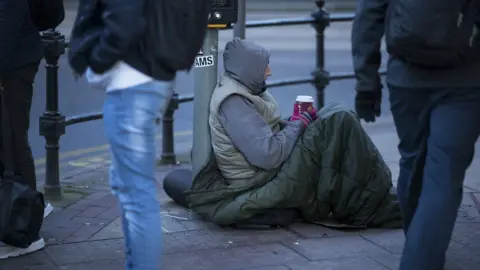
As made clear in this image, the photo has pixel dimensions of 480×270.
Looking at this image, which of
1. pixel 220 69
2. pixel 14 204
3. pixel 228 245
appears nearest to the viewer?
pixel 14 204

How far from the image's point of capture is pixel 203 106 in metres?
5.44

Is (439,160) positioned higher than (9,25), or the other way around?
(9,25)

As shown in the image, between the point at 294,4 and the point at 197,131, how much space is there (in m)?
19.8

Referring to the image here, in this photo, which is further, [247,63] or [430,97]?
[247,63]

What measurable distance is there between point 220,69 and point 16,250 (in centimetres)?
708

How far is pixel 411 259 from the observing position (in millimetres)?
4016

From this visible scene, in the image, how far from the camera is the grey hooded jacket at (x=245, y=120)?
5.10m

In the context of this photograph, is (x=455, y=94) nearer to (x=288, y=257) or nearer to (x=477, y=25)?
(x=477, y=25)

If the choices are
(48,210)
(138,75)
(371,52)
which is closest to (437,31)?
(371,52)

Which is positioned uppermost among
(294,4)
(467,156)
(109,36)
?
(109,36)

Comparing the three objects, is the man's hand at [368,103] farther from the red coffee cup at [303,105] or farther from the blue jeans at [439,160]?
the red coffee cup at [303,105]

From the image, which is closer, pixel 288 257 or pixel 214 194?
pixel 288 257

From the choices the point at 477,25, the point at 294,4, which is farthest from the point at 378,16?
the point at 294,4

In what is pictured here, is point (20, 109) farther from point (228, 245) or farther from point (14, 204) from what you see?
point (228, 245)
